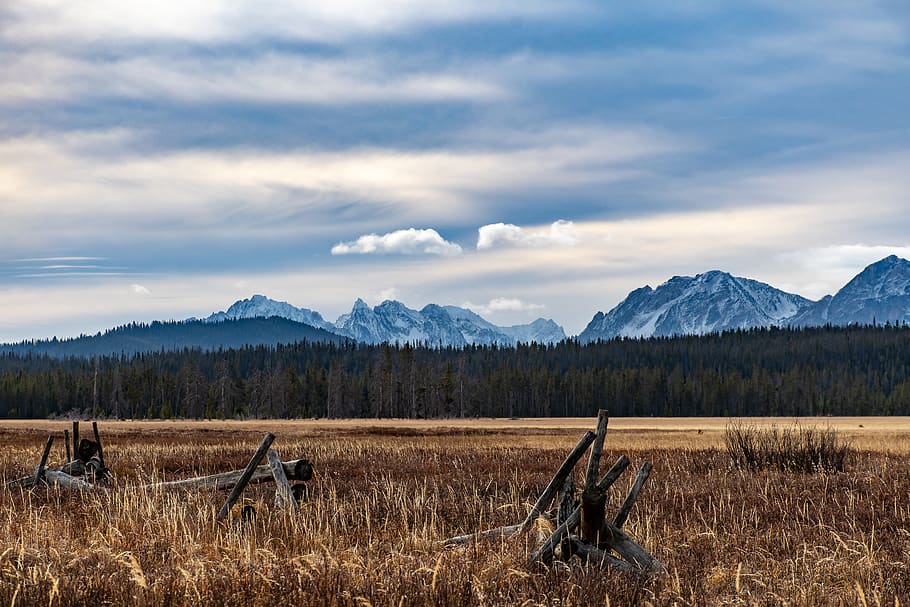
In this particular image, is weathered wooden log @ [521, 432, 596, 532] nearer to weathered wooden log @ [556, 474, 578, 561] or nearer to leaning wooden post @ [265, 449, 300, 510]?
weathered wooden log @ [556, 474, 578, 561]

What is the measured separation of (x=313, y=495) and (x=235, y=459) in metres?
12.9

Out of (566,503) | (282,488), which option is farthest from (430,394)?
(566,503)

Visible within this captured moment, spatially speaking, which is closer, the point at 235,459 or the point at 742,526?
the point at 742,526

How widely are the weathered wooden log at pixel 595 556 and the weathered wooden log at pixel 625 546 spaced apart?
14cm

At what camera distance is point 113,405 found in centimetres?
15562

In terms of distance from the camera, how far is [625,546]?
893 centimetres

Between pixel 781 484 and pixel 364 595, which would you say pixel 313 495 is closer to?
pixel 364 595

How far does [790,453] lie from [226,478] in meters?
17.2

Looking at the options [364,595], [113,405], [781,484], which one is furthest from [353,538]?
[113,405]

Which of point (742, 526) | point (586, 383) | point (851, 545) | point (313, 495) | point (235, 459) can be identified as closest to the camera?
point (851, 545)

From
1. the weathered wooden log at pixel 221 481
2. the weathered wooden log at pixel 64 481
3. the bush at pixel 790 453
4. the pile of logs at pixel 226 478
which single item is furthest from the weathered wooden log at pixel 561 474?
the bush at pixel 790 453

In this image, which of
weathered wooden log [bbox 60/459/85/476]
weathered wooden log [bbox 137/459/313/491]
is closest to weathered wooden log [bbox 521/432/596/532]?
weathered wooden log [bbox 137/459/313/491]

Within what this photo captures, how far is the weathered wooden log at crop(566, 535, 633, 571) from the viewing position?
8.62 m

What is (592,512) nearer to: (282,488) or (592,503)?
(592,503)
